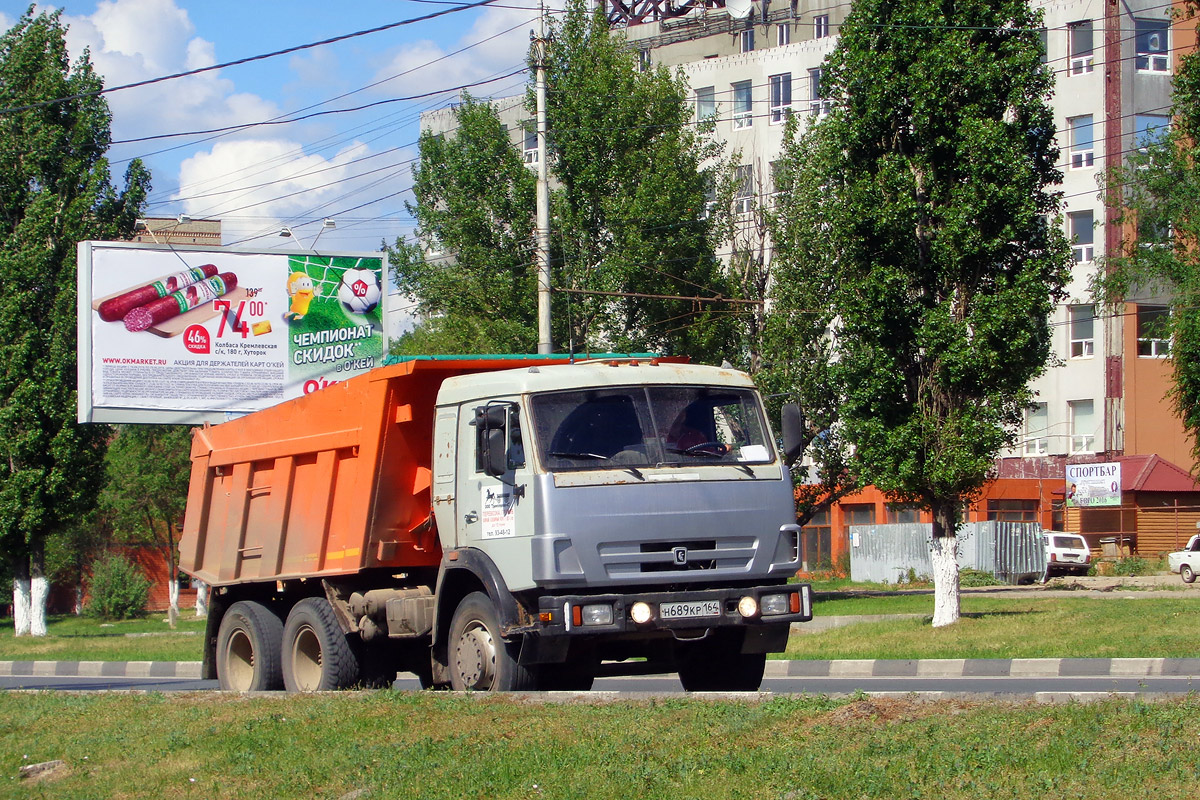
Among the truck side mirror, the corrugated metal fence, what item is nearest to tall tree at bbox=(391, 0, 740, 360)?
the corrugated metal fence

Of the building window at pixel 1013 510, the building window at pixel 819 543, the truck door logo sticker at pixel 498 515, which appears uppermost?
the truck door logo sticker at pixel 498 515

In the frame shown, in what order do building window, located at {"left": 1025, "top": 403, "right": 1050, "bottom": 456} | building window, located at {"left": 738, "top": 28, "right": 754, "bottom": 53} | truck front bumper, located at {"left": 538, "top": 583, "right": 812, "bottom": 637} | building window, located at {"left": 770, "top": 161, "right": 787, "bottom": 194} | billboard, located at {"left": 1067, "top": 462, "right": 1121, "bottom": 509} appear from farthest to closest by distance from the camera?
building window, located at {"left": 738, "top": 28, "right": 754, "bottom": 53}
building window, located at {"left": 1025, "top": 403, "right": 1050, "bottom": 456}
billboard, located at {"left": 1067, "top": 462, "right": 1121, "bottom": 509}
building window, located at {"left": 770, "top": 161, "right": 787, "bottom": 194}
truck front bumper, located at {"left": 538, "top": 583, "right": 812, "bottom": 637}

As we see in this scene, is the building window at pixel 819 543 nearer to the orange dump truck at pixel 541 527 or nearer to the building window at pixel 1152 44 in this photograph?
the building window at pixel 1152 44

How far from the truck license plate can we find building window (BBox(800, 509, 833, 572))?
4179 centimetres

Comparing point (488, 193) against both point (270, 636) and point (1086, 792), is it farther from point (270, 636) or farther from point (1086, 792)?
point (1086, 792)

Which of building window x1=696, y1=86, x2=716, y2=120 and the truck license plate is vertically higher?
building window x1=696, y1=86, x2=716, y2=120

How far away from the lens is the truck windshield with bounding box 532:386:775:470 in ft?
32.0

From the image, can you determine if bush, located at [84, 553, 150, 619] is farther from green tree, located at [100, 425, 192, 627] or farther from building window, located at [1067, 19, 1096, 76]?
building window, located at [1067, 19, 1096, 76]

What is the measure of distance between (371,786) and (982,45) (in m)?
18.0

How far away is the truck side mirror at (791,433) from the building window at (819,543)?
41.1 metres

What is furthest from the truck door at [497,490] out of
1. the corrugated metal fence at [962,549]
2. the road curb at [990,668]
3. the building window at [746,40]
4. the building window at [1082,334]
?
the building window at [746,40]

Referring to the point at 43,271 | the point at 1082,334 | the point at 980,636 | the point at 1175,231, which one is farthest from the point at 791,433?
the point at 1082,334

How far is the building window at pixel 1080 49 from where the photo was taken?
50.9m

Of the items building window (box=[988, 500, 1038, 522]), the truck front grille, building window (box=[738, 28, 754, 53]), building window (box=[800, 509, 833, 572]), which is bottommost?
building window (box=[800, 509, 833, 572])
